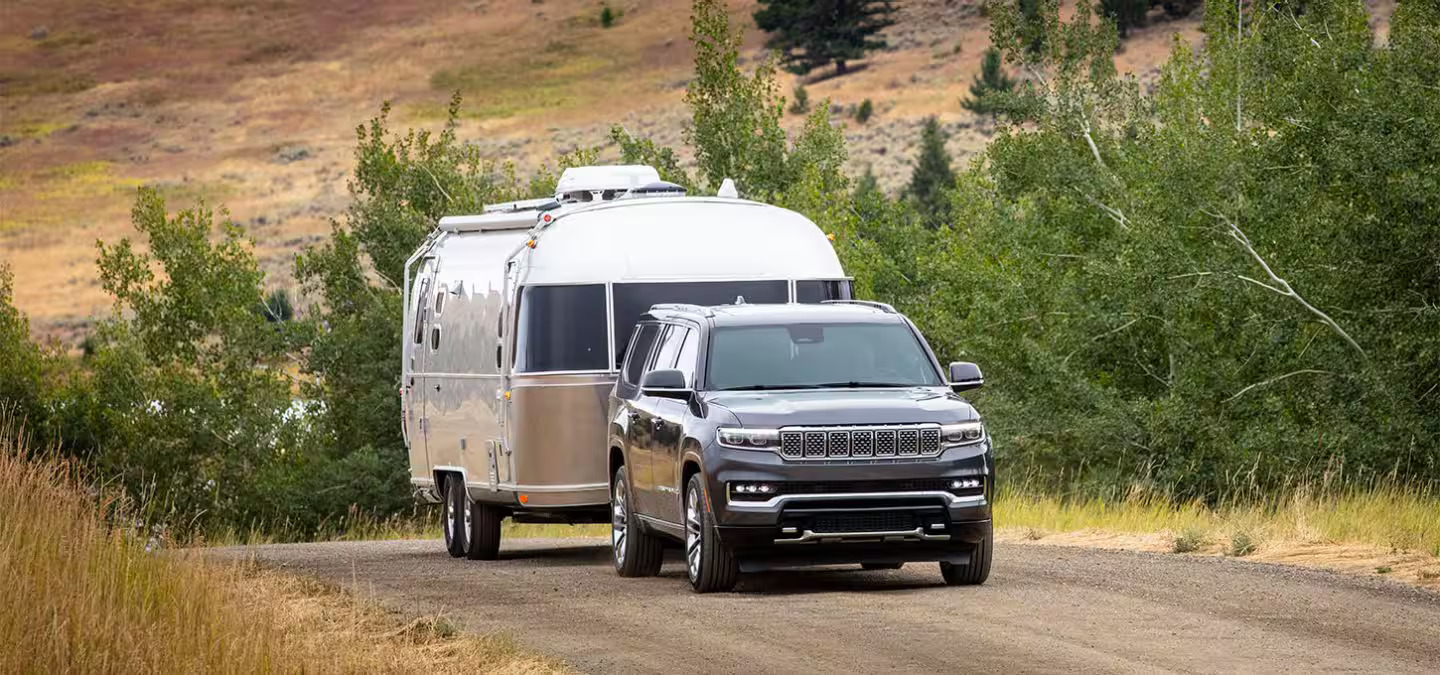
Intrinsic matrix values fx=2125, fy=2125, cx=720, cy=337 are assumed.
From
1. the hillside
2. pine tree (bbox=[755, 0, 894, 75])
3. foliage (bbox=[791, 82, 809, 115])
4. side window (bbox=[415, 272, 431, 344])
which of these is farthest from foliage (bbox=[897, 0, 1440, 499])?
pine tree (bbox=[755, 0, 894, 75])

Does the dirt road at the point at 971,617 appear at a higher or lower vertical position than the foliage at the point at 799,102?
higher

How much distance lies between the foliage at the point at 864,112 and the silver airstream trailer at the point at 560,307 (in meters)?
97.1

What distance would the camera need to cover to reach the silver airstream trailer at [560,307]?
17.0 meters

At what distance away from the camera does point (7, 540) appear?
1199 cm

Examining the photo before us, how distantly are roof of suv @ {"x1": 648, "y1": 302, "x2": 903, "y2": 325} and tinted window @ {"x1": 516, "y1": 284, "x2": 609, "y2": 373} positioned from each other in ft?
5.26

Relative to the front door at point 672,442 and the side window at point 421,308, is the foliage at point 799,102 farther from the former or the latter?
the front door at point 672,442

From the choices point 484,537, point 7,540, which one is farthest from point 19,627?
point 484,537

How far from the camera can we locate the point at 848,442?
1370 cm

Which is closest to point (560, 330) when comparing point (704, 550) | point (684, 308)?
point (684, 308)

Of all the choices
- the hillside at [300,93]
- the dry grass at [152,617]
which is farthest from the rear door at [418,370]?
the hillside at [300,93]

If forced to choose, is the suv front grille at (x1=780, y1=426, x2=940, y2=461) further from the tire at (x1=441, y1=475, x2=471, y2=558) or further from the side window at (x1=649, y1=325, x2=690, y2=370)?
the tire at (x1=441, y1=475, x2=471, y2=558)

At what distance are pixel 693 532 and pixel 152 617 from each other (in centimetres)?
438

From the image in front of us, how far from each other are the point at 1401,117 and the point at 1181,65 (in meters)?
13.8

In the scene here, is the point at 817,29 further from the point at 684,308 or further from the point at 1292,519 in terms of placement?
the point at 684,308
